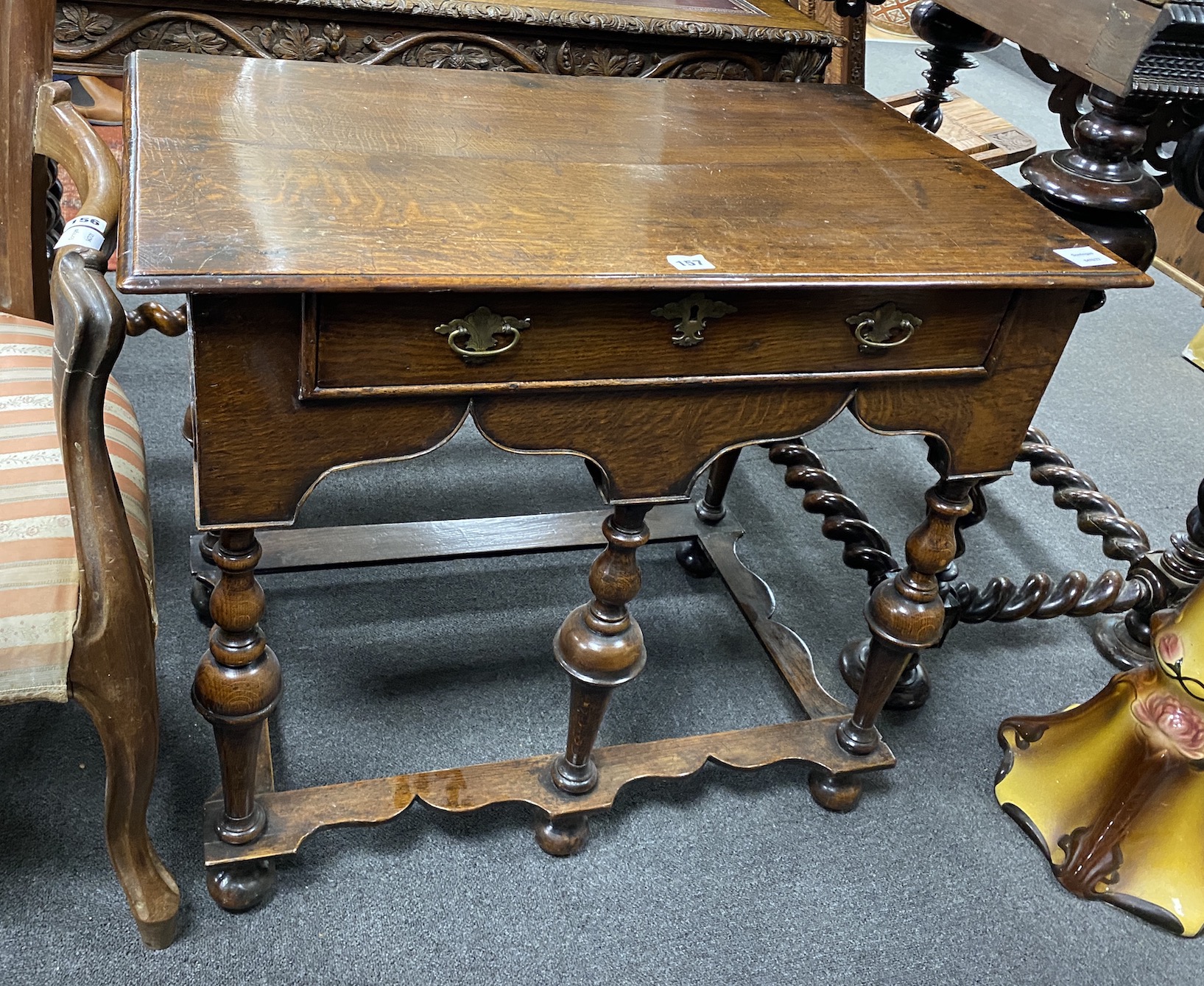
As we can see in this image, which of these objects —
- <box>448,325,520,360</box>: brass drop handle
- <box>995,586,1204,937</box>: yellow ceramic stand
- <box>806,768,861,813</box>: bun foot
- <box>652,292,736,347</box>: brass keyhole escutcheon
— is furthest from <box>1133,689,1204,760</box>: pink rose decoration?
<box>448,325,520,360</box>: brass drop handle

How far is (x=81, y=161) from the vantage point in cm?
90

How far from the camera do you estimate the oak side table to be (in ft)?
2.55

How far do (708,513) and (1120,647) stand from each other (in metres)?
0.64

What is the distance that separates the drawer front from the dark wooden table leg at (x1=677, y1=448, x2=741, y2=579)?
2.09ft

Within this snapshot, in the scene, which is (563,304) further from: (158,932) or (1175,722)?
(1175,722)

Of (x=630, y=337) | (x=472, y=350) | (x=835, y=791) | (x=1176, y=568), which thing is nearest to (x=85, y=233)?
(x=472, y=350)

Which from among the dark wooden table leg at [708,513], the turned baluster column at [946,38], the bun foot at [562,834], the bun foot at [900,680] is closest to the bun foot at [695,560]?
the dark wooden table leg at [708,513]

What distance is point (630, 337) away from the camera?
33.5 inches

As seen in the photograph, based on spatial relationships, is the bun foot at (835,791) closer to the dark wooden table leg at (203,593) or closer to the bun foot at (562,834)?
the bun foot at (562,834)

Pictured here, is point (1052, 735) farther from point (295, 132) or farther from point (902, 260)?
point (295, 132)

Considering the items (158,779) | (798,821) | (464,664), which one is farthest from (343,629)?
(798,821)

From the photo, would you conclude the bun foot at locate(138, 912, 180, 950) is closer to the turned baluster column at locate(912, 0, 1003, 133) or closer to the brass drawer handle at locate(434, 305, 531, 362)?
the brass drawer handle at locate(434, 305, 531, 362)

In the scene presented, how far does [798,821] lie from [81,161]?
1015 mm

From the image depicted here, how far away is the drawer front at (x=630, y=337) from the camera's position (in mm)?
786
